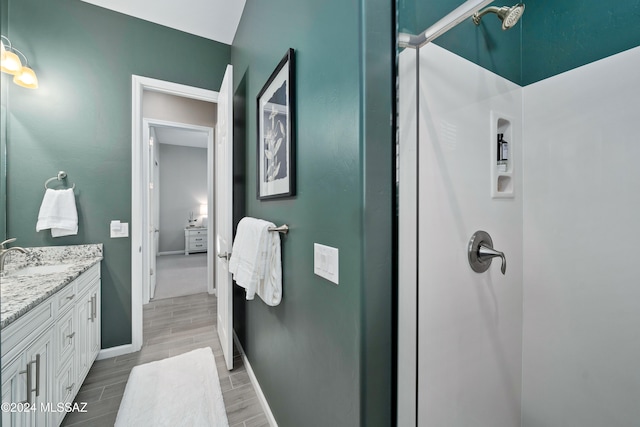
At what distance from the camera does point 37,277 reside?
1.29 m

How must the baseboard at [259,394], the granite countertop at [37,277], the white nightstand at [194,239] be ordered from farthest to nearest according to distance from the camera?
1. the white nightstand at [194,239]
2. the baseboard at [259,394]
3. the granite countertop at [37,277]

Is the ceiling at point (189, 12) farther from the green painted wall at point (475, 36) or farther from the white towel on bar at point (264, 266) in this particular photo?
the white towel on bar at point (264, 266)

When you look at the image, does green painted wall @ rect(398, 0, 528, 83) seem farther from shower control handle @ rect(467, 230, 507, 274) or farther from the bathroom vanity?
the bathroom vanity

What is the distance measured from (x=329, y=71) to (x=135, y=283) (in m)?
2.43

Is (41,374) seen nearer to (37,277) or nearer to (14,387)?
(14,387)

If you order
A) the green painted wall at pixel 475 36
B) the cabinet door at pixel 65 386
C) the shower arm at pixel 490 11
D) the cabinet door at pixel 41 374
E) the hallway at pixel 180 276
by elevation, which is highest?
the shower arm at pixel 490 11

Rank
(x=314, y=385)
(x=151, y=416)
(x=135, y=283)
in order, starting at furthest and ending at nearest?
(x=135, y=283) < (x=151, y=416) < (x=314, y=385)

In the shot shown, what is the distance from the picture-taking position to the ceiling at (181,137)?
5.46 metres

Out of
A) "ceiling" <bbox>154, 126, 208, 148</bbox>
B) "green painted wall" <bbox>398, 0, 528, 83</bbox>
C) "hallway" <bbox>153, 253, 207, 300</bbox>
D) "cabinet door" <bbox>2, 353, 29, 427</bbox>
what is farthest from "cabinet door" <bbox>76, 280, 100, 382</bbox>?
"ceiling" <bbox>154, 126, 208, 148</bbox>

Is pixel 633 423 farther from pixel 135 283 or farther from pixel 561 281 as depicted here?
pixel 135 283

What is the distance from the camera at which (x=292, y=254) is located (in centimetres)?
126

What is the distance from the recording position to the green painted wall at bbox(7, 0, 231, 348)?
1844 mm

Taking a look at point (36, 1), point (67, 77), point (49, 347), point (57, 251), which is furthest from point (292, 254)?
point (36, 1)

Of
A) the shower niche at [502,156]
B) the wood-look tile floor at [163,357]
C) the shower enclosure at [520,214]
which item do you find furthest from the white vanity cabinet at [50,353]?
the shower niche at [502,156]
